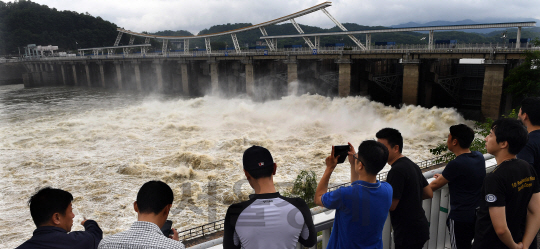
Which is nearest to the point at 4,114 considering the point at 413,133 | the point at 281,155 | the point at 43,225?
the point at 281,155

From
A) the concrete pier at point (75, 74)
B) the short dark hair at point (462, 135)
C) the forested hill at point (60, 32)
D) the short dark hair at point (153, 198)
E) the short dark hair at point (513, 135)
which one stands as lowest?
the concrete pier at point (75, 74)

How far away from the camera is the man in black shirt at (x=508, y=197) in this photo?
2852 mm

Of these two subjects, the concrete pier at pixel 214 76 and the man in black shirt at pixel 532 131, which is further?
the concrete pier at pixel 214 76

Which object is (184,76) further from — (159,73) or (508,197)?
(508,197)

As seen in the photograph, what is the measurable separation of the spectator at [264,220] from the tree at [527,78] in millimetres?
23177

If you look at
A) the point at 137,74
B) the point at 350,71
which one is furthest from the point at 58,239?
the point at 137,74

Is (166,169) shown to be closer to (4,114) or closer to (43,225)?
(43,225)

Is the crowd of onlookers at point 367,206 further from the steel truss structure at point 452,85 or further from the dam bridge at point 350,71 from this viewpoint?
the steel truss structure at point 452,85

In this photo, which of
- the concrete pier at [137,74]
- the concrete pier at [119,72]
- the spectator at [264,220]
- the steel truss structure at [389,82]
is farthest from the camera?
the concrete pier at [119,72]

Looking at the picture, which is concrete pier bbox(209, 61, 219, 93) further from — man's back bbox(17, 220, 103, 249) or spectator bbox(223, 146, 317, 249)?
spectator bbox(223, 146, 317, 249)

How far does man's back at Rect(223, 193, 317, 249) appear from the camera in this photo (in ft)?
8.02

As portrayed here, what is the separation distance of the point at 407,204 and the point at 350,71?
28448 mm

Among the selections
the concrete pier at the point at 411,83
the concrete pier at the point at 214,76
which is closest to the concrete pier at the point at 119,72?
the concrete pier at the point at 214,76

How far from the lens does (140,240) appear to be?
2195 mm
